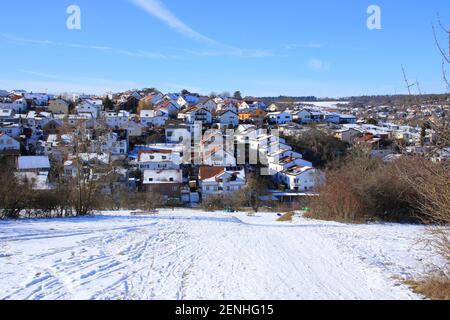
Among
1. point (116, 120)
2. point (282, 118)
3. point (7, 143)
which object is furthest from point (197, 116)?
point (7, 143)

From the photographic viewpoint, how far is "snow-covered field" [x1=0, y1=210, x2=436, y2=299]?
6.41 meters

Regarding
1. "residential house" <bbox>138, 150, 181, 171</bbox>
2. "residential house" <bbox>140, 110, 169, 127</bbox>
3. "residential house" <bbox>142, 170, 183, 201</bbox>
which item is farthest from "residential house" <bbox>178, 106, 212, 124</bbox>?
"residential house" <bbox>142, 170, 183, 201</bbox>

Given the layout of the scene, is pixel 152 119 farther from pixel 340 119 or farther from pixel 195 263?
pixel 195 263

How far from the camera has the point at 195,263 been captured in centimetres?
843

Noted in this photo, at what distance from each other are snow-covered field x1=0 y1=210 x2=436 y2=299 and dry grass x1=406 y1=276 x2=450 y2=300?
0.58 feet

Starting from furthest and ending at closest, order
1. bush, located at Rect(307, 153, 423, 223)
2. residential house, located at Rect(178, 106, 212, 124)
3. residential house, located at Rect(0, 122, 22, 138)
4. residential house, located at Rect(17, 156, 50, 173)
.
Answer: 1. residential house, located at Rect(178, 106, 212, 124)
2. residential house, located at Rect(0, 122, 22, 138)
3. residential house, located at Rect(17, 156, 50, 173)
4. bush, located at Rect(307, 153, 423, 223)

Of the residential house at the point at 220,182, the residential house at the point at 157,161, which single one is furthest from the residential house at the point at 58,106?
the residential house at the point at 220,182

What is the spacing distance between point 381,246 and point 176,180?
28.3 meters

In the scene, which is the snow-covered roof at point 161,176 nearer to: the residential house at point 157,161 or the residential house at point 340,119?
the residential house at point 157,161

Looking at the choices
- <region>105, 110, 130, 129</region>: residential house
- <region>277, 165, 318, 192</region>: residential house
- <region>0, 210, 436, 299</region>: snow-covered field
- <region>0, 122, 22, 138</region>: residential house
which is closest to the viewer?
<region>0, 210, 436, 299</region>: snow-covered field

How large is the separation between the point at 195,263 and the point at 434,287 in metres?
4.35

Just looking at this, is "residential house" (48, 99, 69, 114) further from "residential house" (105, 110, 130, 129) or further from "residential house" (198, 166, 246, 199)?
"residential house" (198, 166, 246, 199)
